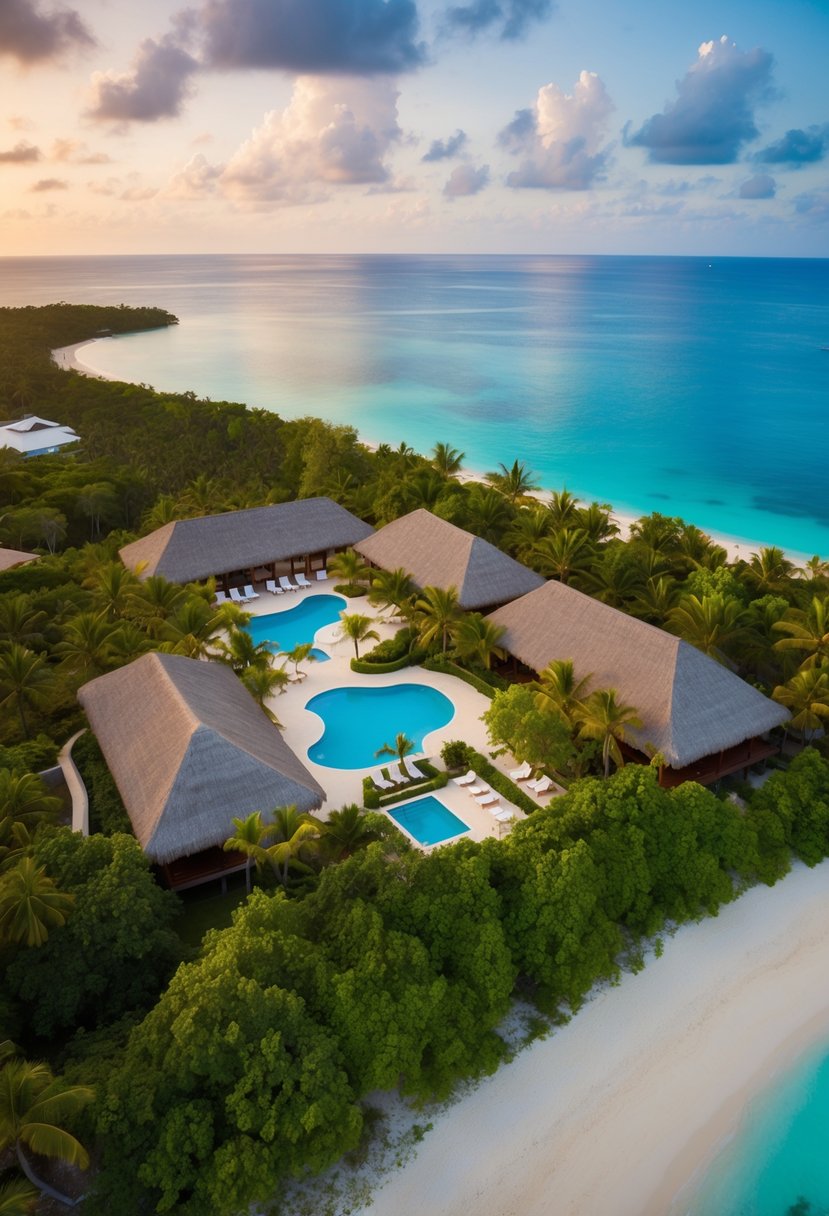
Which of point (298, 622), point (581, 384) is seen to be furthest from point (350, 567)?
point (581, 384)

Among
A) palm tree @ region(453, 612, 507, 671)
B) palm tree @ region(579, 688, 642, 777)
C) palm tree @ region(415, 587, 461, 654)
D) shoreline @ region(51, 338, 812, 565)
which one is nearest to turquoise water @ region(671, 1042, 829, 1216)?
palm tree @ region(579, 688, 642, 777)

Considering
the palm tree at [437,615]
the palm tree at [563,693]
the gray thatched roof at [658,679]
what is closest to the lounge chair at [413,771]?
the palm tree at [563,693]

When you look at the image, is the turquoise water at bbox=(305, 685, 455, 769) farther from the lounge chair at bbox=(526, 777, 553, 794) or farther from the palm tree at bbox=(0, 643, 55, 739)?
the palm tree at bbox=(0, 643, 55, 739)

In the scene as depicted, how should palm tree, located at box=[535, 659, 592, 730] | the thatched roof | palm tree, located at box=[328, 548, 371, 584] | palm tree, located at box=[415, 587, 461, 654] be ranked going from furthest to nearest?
palm tree, located at box=[328, 548, 371, 584] < the thatched roof < palm tree, located at box=[415, 587, 461, 654] < palm tree, located at box=[535, 659, 592, 730]

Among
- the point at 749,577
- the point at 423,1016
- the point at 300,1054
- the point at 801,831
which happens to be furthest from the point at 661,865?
the point at 749,577

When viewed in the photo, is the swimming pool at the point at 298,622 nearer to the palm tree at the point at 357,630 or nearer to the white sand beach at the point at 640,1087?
the palm tree at the point at 357,630

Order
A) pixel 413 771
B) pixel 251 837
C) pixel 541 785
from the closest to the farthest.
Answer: pixel 251 837 < pixel 541 785 < pixel 413 771

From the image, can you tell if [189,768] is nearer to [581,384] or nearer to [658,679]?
[658,679]
